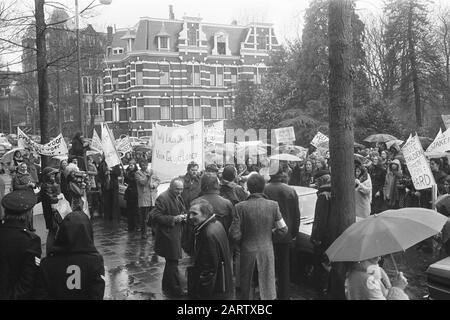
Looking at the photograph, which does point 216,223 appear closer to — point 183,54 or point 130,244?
point 130,244

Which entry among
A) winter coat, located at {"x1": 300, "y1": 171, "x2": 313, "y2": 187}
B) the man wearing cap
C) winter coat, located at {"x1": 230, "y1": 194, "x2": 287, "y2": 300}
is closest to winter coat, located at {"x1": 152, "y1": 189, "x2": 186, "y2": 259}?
winter coat, located at {"x1": 230, "y1": 194, "x2": 287, "y2": 300}

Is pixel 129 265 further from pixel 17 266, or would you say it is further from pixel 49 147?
pixel 49 147

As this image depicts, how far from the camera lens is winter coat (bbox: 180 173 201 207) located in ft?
28.9

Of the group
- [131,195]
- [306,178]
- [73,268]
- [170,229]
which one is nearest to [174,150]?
[131,195]

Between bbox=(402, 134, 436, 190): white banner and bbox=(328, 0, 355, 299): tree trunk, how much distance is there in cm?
307

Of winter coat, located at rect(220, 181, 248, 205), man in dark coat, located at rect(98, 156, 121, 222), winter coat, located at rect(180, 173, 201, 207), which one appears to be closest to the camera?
winter coat, located at rect(220, 181, 248, 205)

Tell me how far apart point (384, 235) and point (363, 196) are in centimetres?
369

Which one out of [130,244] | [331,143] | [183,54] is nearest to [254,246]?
[331,143]

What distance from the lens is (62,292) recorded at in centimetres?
386

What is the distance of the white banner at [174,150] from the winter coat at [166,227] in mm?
2828

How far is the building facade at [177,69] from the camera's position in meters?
50.8

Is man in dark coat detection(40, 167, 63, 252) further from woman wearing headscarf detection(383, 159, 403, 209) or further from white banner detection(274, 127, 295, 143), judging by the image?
white banner detection(274, 127, 295, 143)

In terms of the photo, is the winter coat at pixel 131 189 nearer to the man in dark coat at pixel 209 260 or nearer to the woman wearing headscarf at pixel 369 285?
the man in dark coat at pixel 209 260

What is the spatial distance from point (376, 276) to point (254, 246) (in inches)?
68.4
